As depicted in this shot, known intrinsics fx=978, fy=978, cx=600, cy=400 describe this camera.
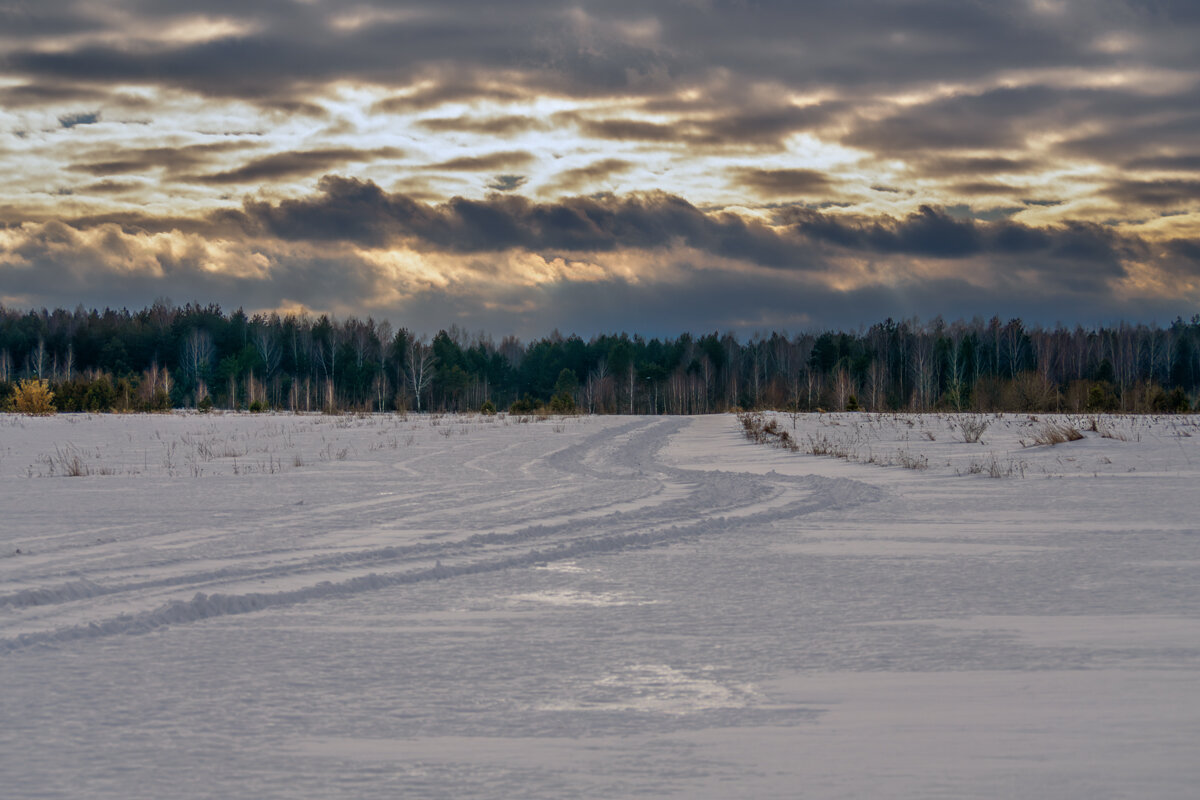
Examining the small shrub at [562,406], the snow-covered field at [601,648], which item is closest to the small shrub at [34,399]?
the small shrub at [562,406]

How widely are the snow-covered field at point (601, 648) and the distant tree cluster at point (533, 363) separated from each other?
2838 inches

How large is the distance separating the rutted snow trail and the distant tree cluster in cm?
6789

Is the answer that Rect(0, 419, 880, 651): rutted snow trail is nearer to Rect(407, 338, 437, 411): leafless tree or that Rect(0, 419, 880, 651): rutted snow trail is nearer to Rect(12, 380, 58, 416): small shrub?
Rect(12, 380, 58, 416): small shrub

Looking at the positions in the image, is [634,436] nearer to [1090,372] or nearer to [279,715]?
[279,715]

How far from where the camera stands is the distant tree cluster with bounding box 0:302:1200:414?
101 m

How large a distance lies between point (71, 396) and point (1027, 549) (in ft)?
185

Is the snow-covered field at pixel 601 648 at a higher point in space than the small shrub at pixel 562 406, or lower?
lower

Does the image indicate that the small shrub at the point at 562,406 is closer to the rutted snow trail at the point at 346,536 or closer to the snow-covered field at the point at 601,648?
the rutted snow trail at the point at 346,536

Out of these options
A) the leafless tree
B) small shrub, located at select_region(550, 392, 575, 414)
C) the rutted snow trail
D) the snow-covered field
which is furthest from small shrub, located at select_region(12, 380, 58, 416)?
the leafless tree

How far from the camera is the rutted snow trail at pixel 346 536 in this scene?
646 cm

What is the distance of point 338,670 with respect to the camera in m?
4.91

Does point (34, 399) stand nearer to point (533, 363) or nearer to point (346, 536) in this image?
point (346, 536)

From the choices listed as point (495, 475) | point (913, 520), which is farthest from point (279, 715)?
point (495, 475)

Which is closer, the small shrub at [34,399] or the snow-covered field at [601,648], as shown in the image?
the snow-covered field at [601,648]
